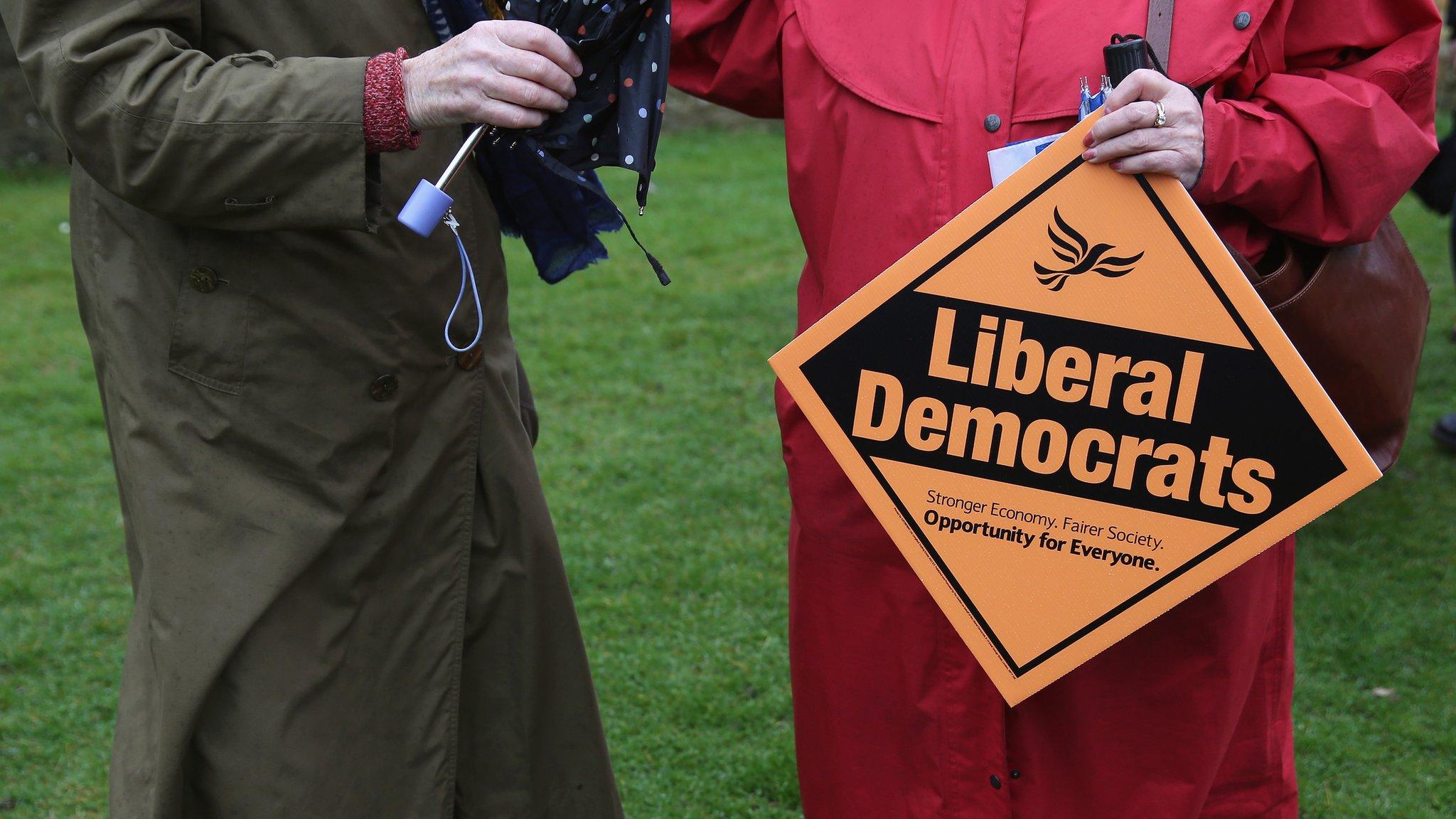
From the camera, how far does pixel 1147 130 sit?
1.63m

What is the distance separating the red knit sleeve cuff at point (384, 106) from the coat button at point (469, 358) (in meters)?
0.46

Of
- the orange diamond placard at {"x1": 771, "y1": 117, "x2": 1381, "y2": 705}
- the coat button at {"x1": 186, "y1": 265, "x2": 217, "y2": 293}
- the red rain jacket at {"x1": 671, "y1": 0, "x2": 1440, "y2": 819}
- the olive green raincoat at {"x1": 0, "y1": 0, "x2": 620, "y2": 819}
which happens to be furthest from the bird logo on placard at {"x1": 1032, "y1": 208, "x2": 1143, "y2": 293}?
the coat button at {"x1": 186, "y1": 265, "x2": 217, "y2": 293}

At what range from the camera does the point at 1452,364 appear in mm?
5570

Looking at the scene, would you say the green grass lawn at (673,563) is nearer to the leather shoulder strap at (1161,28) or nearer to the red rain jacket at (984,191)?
the red rain jacket at (984,191)

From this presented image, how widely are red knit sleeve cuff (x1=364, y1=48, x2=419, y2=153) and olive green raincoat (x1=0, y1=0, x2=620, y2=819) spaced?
0.02 metres

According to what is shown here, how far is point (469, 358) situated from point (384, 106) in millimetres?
515

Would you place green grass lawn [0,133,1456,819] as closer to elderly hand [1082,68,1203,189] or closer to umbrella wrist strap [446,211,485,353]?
umbrella wrist strap [446,211,485,353]

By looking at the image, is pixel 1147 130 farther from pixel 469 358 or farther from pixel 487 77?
pixel 469 358

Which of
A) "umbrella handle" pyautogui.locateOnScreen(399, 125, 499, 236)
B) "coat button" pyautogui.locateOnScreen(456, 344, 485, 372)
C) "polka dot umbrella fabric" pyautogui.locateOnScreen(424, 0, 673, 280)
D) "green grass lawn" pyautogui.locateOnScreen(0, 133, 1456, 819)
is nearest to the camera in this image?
"umbrella handle" pyautogui.locateOnScreen(399, 125, 499, 236)

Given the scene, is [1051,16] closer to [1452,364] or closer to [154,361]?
[154,361]

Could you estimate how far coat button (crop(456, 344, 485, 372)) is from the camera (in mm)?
2059

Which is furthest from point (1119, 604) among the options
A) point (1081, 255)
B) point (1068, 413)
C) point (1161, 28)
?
point (1161, 28)

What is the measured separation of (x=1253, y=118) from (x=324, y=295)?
130 centimetres

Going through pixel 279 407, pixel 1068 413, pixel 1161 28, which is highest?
pixel 1161 28
